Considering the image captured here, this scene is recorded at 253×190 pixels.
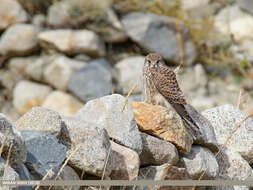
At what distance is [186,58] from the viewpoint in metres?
10.5

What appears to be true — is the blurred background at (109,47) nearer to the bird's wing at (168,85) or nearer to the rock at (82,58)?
Answer: the rock at (82,58)

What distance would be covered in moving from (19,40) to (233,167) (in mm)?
7400

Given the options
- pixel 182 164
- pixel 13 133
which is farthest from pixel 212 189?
pixel 13 133

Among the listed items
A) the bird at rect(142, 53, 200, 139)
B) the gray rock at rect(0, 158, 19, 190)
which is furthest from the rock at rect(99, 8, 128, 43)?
the gray rock at rect(0, 158, 19, 190)

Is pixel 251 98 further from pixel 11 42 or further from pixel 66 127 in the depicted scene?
pixel 66 127

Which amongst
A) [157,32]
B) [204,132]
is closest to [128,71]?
[157,32]

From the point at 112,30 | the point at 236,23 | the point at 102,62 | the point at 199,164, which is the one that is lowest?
the point at 102,62

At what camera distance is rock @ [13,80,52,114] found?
9961 millimetres

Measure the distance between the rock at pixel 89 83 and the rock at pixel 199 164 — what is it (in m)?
5.71

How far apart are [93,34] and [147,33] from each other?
112 cm

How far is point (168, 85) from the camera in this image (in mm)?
4223

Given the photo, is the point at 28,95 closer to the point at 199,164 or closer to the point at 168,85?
the point at 168,85

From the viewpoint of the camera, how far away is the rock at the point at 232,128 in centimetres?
423

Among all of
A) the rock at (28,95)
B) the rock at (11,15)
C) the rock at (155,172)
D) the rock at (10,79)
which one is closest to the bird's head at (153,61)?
the rock at (155,172)
